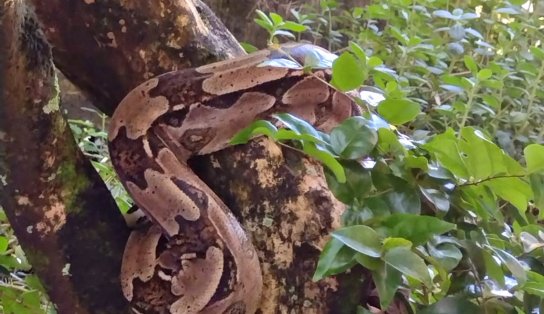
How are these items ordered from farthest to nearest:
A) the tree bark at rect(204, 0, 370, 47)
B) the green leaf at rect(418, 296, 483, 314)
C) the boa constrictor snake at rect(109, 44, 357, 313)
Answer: the tree bark at rect(204, 0, 370, 47)
the boa constrictor snake at rect(109, 44, 357, 313)
the green leaf at rect(418, 296, 483, 314)

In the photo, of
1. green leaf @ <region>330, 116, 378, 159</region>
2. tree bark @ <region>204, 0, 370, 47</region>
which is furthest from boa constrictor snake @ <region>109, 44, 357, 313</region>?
tree bark @ <region>204, 0, 370, 47</region>

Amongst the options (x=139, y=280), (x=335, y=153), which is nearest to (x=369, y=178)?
(x=335, y=153)

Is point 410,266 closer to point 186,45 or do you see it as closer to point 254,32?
point 186,45

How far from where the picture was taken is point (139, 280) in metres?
1.06

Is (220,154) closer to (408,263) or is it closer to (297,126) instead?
(297,126)

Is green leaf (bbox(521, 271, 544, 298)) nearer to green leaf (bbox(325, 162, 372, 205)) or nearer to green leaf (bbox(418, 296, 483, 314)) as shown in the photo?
green leaf (bbox(418, 296, 483, 314))

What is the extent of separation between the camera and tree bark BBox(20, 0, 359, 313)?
1067 mm

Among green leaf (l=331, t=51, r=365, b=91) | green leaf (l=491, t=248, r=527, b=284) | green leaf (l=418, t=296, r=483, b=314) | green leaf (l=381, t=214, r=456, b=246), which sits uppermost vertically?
green leaf (l=331, t=51, r=365, b=91)

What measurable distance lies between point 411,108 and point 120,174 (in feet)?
1.75

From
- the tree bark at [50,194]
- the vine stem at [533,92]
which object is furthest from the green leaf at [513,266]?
the vine stem at [533,92]

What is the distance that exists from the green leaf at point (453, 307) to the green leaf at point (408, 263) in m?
0.12

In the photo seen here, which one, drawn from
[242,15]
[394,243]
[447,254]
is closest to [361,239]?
[394,243]

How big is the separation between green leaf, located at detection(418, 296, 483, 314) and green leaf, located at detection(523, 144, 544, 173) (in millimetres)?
201

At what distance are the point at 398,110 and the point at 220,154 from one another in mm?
372
